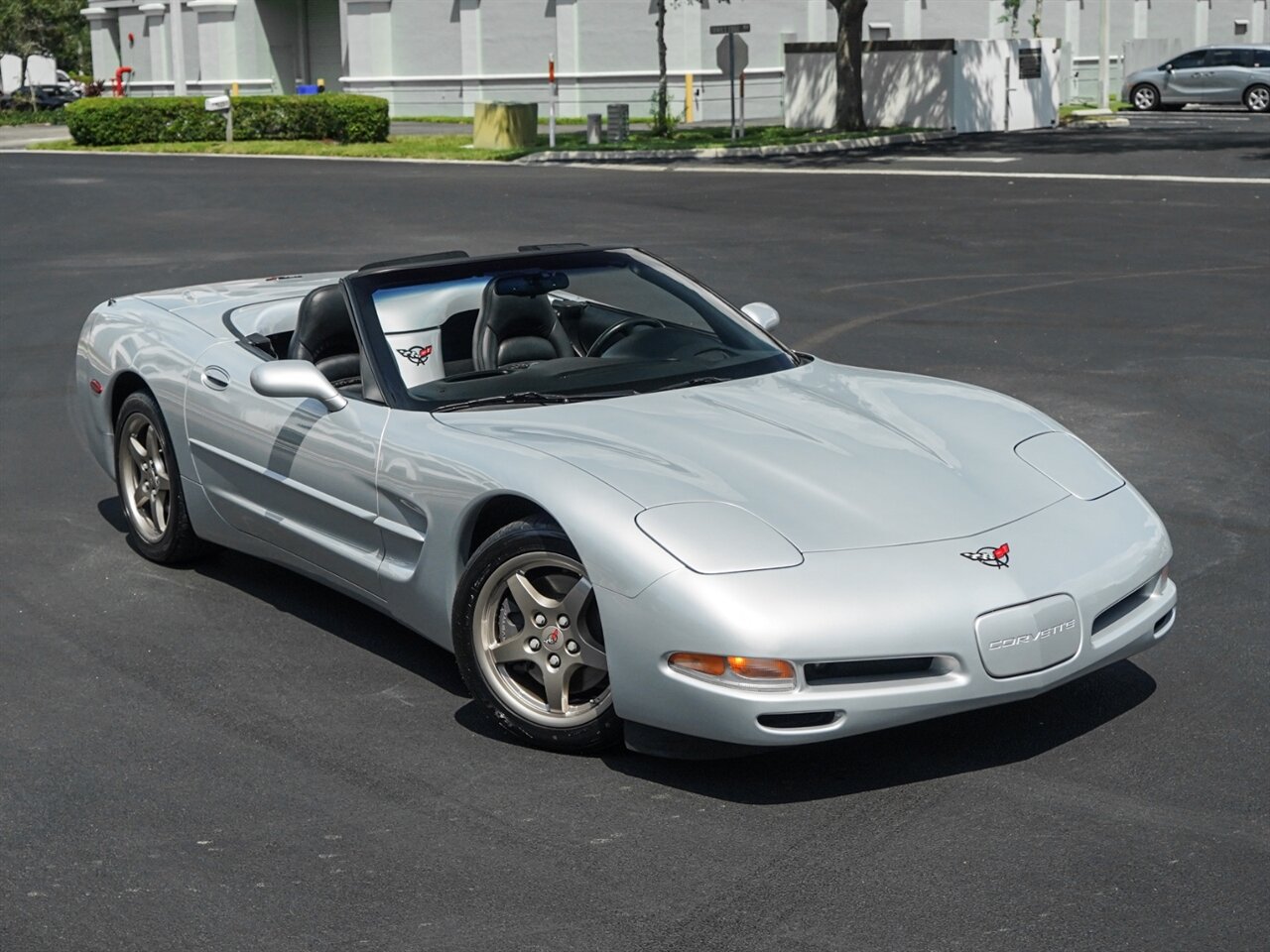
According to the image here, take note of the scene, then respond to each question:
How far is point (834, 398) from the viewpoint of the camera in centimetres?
582

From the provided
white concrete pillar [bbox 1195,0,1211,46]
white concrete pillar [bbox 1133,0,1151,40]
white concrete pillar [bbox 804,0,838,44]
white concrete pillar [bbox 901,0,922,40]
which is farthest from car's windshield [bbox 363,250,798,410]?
white concrete pillar [bbox 1195,0,1211,46]

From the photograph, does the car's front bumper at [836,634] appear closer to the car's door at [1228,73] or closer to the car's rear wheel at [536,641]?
the car's rear wheel at [536,641]

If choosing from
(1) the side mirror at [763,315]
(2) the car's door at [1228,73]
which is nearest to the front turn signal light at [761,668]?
A: (1) the side mirror at [763,315]

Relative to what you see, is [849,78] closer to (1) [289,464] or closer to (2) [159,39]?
(1) [289,464]

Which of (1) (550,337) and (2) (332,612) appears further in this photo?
(2) (332,612)

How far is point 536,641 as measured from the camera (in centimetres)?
499

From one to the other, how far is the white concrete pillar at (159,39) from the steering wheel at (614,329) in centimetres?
5604

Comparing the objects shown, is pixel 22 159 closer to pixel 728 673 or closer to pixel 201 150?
pixel 201 150

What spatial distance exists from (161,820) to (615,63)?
44500 mm

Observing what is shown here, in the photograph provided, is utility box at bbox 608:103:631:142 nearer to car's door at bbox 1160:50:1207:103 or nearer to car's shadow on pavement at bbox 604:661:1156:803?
car's door at bbox 1160:50:1207:103

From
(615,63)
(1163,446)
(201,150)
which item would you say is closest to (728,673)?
(1163,446)

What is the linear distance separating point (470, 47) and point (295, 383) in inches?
1783

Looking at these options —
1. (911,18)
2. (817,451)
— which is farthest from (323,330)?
(911,18)

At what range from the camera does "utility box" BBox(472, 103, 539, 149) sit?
34.1m
